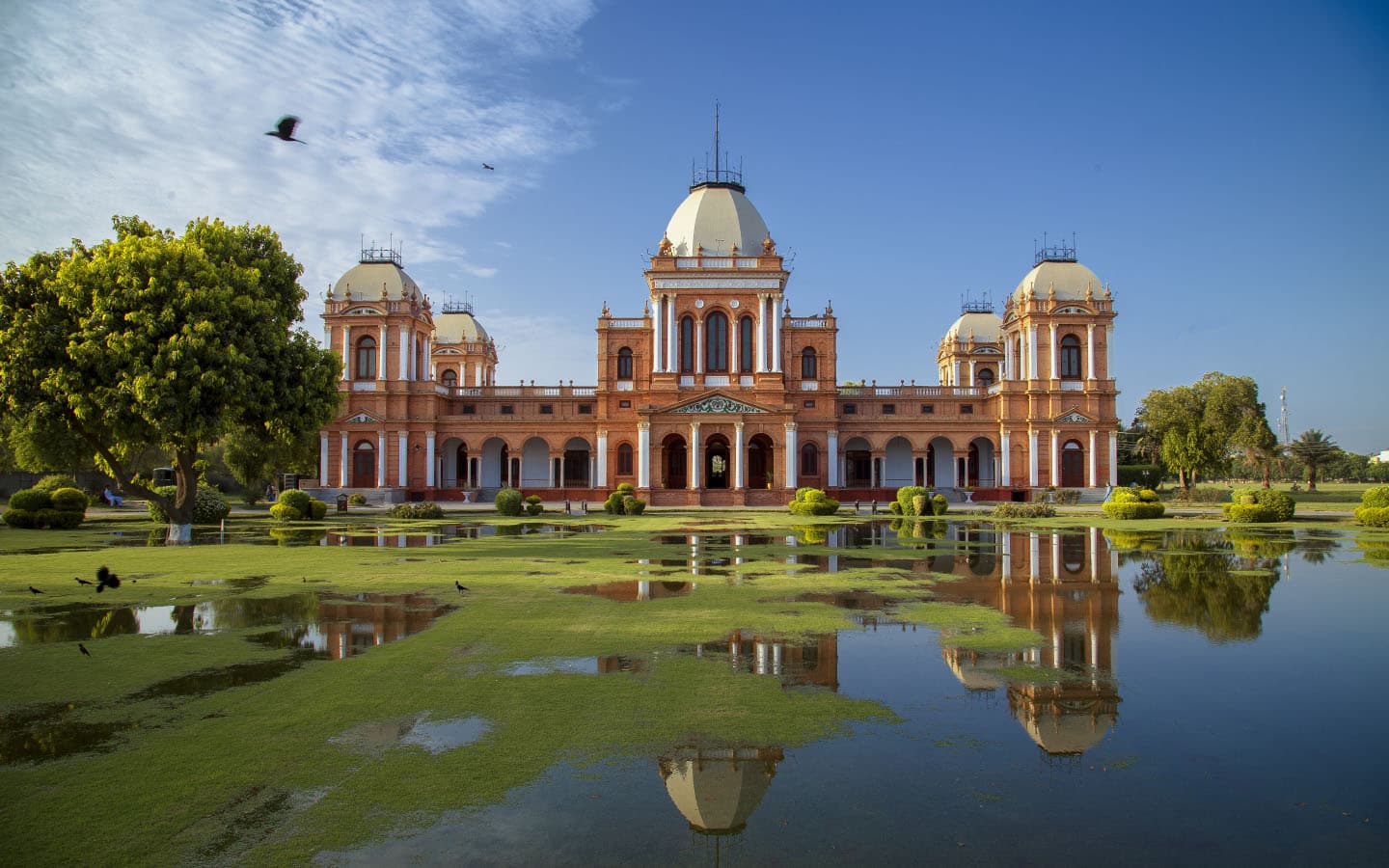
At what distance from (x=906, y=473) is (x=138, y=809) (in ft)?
189

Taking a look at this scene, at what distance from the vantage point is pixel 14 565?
16.9 meters

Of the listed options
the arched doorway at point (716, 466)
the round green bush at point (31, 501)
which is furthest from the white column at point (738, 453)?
the round green bush at point (31, 501)

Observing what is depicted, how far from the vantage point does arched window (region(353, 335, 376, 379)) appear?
55.1 metres

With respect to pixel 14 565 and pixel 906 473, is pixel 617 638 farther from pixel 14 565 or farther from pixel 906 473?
pixel 906 473

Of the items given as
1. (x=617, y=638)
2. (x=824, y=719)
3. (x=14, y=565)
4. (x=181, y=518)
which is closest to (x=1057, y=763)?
(x=824, y=719)

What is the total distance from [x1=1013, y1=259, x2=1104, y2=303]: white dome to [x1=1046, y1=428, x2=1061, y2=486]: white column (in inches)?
369

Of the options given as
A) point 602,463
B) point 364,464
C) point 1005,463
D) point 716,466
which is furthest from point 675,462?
point 1005,463

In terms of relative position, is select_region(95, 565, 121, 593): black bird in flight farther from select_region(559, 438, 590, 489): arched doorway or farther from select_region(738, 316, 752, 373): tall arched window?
select_region(559, 438, 590, 489): arched doorway

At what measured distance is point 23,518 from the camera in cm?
2753

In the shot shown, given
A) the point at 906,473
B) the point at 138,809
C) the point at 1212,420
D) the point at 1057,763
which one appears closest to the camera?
the point at 138,809

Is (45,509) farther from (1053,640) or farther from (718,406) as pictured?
(718,406)

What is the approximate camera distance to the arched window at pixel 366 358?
5509 centimetres

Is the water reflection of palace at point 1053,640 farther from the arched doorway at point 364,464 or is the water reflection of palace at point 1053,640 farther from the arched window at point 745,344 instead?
the arched doorway at point 364,464

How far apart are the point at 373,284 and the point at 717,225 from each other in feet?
76.1
